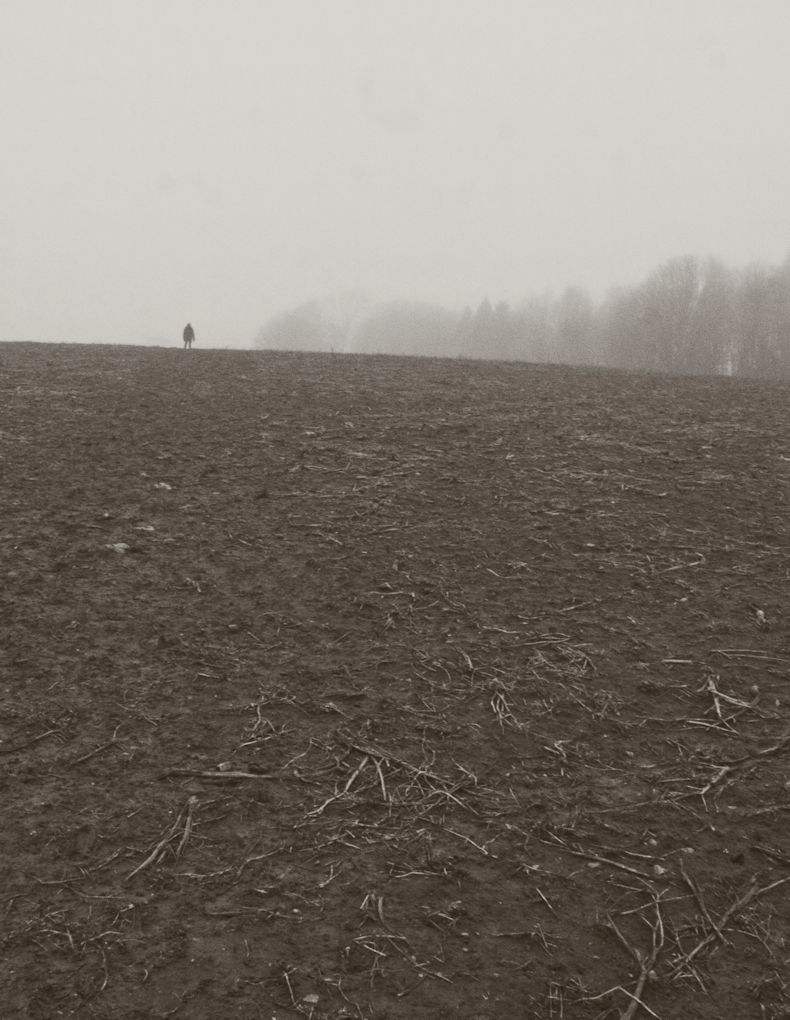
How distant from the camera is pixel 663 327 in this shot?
152 feet

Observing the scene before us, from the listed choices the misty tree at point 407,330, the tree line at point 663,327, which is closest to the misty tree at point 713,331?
the tree line at point 663,327

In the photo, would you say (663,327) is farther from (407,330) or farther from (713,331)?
(407,330)

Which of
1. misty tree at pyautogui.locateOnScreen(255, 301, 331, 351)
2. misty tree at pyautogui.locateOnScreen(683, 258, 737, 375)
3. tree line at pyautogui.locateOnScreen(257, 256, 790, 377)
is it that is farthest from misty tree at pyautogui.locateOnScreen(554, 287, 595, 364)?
misty tree at pyautogui.locateOnScreen(255, 301, 331, 351)

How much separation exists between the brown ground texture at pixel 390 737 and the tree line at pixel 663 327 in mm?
36692

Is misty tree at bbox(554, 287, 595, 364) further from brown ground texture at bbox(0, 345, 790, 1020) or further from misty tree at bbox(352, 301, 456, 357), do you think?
brown ground texture at bbox(0, 345, 790, 1020)

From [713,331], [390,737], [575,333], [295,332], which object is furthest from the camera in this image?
[295,332]

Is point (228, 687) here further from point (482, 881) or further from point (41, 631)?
point (482, 881)

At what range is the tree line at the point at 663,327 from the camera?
4575cm

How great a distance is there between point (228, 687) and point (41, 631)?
131 centimetres

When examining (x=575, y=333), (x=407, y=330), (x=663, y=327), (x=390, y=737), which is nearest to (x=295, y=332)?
(x=407, y=330)

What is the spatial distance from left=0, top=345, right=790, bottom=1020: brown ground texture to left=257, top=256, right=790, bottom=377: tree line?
36.7 meters

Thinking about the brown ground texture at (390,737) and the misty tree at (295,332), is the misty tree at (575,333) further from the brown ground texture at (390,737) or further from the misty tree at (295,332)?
the brown ground texture at (390,737)

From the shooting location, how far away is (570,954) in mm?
2891

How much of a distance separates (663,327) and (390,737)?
155ft
